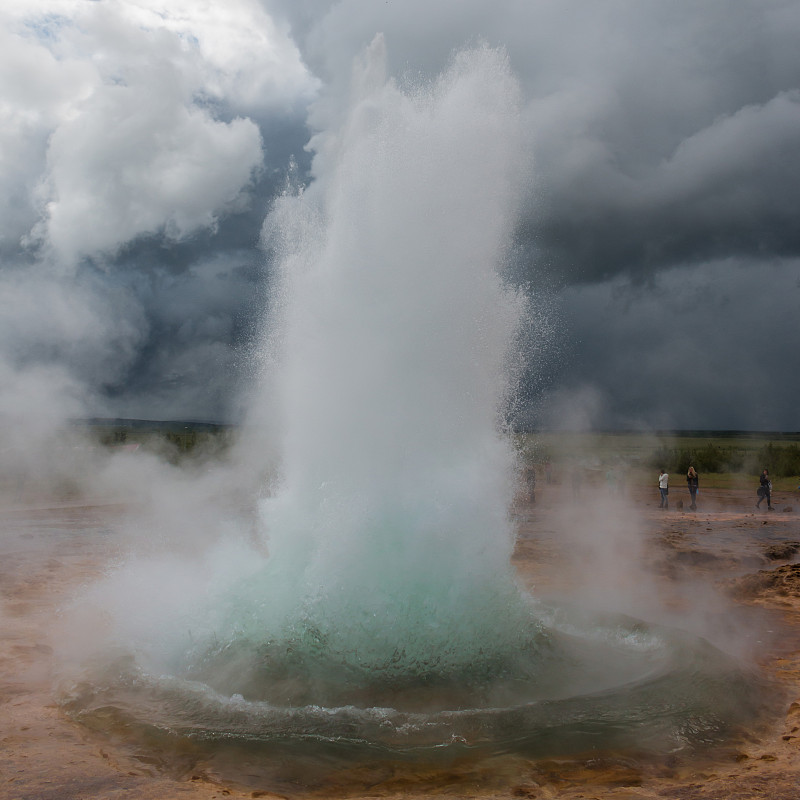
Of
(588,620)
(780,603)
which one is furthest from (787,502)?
(588,620)

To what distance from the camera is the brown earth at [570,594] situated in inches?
125

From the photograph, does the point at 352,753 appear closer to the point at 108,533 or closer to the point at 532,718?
the point at 532,718

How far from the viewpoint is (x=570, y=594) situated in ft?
24.3

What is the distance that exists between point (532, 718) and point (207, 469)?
16162mm

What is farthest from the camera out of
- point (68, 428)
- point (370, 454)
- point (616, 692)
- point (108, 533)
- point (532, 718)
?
point (68, 428)

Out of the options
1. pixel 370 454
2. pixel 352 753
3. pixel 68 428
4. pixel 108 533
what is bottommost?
pixel 352 753

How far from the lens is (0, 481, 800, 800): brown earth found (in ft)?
10.4

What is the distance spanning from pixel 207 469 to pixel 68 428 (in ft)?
12.6

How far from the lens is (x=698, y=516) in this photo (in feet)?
50.7

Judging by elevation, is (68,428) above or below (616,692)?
above

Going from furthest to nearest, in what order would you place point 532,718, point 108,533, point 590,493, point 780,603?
point 590,493 < point 108,533 < point 780,603 < point 532,718

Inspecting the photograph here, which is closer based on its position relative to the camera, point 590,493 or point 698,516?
point 698,516

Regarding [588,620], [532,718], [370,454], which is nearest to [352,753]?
[532,718]

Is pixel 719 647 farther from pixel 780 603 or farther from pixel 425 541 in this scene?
pixel 425 541
